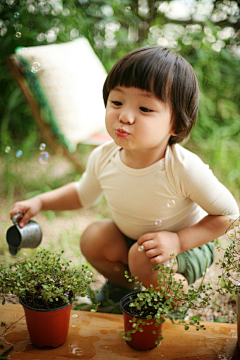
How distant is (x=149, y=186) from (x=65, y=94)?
3.38 ft

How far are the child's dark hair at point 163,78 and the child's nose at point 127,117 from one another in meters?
0.07

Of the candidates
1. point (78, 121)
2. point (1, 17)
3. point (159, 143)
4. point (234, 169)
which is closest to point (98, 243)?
point (159, 143)

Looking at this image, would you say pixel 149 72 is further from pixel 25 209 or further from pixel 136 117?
pixel 25 209

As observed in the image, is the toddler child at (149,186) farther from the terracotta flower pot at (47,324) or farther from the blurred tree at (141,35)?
the blurred tree at (141,35)

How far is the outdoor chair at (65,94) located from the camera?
1.83 metres

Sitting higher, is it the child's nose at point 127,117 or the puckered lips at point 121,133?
the child's nose at point 127,117

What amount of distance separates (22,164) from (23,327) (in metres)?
1.50

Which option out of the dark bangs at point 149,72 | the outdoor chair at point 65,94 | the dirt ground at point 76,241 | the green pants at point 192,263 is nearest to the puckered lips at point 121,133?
the dark bangs at point 149,72

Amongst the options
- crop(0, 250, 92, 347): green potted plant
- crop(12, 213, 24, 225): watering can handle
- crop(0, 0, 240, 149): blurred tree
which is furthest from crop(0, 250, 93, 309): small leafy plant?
crop(0, 0, 240, 149): blurred tree

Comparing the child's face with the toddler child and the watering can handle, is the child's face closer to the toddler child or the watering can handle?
the toddler child

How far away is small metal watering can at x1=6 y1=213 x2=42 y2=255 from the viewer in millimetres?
1144

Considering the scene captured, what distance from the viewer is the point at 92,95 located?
6.44ft

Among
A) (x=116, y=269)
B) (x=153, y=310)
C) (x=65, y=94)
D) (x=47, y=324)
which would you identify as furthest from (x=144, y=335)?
(x=65, y=94)

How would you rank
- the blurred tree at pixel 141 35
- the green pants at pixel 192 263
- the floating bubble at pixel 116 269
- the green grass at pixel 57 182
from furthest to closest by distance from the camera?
the blurred tree at pixel 141 35
the green grass at pixel 57 182
the floating bubble at pixel 116 269
the green pants at pixel 192 263
